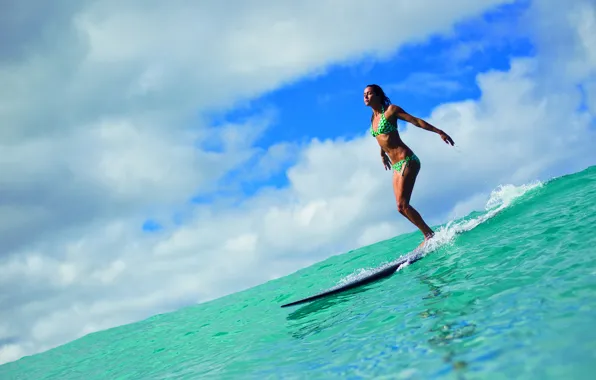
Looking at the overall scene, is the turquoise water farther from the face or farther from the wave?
the face

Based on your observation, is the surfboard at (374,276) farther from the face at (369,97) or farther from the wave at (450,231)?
the face at (369,97)

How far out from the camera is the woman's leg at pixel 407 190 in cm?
923

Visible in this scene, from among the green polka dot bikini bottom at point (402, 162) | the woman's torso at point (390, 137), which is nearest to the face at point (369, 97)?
the woman's torso at point (390, 137)

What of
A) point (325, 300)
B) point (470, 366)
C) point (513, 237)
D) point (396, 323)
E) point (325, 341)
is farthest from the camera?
point (325, 300)

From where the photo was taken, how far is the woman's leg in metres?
9.23

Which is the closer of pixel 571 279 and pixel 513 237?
pixel 571 279

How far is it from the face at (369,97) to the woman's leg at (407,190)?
1.28 m

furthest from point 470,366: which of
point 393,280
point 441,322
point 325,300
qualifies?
point 325,300

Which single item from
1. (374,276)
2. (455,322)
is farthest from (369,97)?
(455,322)

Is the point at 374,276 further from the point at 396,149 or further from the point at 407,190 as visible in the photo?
the point at 396,149

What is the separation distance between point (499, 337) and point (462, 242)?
18.0ft

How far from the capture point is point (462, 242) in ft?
30.4

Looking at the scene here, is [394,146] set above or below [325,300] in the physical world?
above

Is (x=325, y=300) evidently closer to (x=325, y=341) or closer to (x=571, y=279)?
(x=325, y=341)
